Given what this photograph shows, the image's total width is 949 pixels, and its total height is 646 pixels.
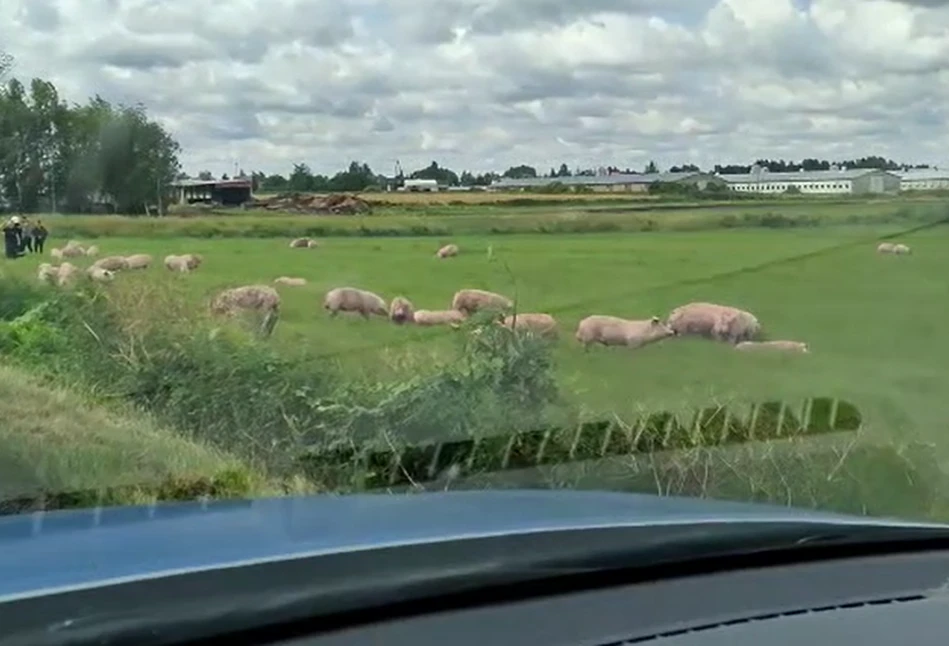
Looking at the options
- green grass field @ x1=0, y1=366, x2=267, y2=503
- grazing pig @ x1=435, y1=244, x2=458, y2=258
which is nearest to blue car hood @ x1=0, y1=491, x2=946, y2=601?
green grass field @ x1=0, y1=366, x2=267, y2=503

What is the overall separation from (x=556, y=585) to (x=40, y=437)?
14.1ft

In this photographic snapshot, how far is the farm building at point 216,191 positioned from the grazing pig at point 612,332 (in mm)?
1813

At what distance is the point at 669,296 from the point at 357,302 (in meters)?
1.70

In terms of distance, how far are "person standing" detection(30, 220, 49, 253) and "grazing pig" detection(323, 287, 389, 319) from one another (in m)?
1.36

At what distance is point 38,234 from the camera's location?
7324mm

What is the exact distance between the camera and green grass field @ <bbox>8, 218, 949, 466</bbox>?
7691mm

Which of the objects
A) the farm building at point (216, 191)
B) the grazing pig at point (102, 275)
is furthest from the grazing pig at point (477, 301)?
the grazing pig at point (102, 275)

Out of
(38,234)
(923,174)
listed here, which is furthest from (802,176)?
Answer: (38,234)

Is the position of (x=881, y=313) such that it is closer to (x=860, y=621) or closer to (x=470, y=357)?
→ (x=470, y=357)

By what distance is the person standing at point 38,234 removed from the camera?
7305 mm

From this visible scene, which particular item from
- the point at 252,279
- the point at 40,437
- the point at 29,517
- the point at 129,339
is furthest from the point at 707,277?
the point at 29,517

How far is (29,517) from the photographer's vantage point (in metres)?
3.75

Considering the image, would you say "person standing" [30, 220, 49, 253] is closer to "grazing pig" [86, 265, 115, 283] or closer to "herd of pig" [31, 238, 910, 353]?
"herd of pig" [31, 238, 910, 353]

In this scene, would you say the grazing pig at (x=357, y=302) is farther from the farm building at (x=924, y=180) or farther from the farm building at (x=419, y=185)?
the farm building at (x=924, y=180)
